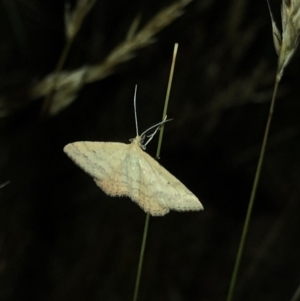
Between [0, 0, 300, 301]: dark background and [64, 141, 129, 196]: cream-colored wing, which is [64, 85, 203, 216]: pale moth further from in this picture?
[0, 0, 300, 301]: dark background

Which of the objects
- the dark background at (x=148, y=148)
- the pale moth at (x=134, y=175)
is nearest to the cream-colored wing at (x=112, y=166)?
the pale moth at (x=134, y=175)

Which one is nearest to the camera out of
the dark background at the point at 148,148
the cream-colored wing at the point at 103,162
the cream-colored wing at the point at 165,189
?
the cream-colored wing at the point at 165,189

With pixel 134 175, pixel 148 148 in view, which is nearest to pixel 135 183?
pixel 134 175

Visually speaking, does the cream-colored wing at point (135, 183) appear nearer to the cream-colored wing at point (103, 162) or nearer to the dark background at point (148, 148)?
the cream-colored wing at point (103, 162)

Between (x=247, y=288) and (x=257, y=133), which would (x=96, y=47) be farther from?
(x=247, y=288)

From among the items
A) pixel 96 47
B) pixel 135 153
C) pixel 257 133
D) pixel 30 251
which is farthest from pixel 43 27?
pixel 135 153

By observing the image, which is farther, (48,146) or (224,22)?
(224,22)

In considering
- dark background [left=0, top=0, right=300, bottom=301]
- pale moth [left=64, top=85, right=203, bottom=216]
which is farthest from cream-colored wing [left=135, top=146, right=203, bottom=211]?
dark background [left=0, top=0, right=300, bottom=301]

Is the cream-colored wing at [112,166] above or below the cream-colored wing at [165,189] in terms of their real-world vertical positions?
above
